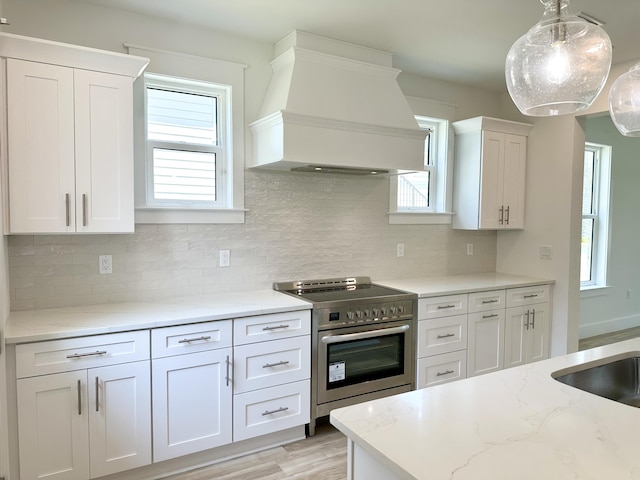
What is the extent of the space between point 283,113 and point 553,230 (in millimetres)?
2770

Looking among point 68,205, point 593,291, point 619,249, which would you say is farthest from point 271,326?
point 619,249

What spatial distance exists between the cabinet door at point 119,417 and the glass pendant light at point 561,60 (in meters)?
2.16

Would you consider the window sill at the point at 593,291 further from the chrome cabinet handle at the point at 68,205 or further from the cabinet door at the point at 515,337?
the chrome cabinet handle at the point at 68,205

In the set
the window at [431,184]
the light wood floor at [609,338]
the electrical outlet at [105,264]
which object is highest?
the window at [431,184]

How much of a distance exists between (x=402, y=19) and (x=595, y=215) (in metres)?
4.03

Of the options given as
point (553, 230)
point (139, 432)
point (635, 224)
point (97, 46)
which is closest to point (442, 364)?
point (553, 230)

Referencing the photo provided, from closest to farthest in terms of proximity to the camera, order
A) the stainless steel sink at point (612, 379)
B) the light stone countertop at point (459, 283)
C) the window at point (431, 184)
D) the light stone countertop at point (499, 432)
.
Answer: the light stone countertop at point (499, 432) → the stainless steel sink at point (612, 379) → the light stone countertop at point (459, 283) → the window at point (431, 184)

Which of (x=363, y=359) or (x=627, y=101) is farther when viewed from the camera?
(x=363, y=359)

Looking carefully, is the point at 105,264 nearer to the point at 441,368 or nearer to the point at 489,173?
the point at 441,368

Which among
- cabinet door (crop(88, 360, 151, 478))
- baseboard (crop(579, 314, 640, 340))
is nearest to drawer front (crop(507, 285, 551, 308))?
baseboard (crop(579, 314, 640, 340))

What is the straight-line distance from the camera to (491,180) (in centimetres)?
406

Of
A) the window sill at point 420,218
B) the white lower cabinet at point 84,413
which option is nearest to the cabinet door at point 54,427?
the white lower cabinet at point 84,413

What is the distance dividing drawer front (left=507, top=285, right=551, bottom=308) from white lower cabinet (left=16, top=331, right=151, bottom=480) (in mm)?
2911

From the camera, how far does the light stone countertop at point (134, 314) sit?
2.17m
